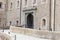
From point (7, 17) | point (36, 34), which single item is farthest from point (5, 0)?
point (36, 34)

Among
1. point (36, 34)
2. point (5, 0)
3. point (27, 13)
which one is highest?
point (5, 0)

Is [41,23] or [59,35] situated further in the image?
[41,23]

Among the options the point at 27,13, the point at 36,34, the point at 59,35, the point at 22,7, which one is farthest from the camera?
the point at 22,7

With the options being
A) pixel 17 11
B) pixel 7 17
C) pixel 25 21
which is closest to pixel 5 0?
pixel 7 17

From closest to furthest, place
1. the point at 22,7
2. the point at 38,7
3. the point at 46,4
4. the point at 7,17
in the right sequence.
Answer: the point at 46,4
the point at 38,7
the point at 22,7
the point at 7,17

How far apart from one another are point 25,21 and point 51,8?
235 inches

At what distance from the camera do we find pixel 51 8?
57.5 feet

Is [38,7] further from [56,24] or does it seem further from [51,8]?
[56,24]

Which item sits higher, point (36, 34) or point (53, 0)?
point (53, 0)

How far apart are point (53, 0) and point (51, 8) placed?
35.8 inches

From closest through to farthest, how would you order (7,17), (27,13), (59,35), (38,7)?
1. (59,35)
2. (38,7)
3. (27,13)
4. (7,17)

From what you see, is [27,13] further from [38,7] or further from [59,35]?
[59,35]

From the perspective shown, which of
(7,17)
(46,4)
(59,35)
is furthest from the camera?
(7,17)

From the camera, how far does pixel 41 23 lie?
19125mm
